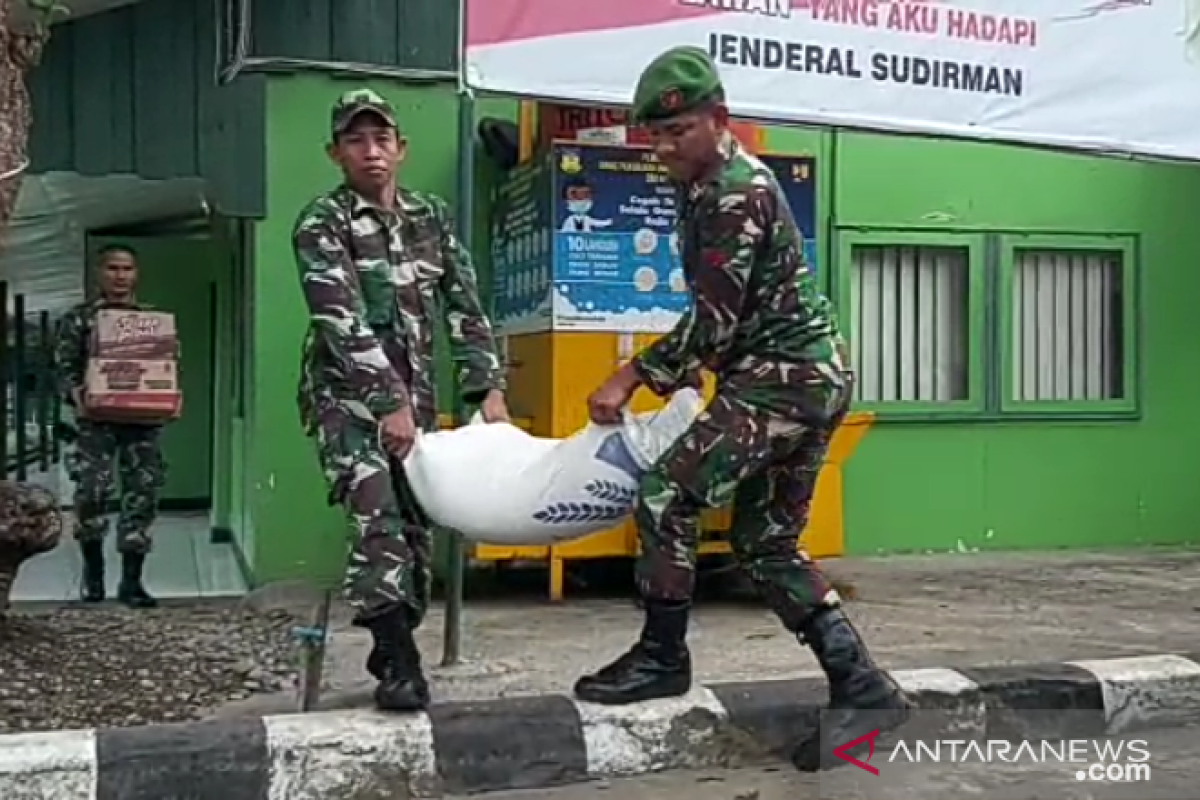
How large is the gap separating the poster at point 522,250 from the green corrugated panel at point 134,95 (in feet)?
4.46

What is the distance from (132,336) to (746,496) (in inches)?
148

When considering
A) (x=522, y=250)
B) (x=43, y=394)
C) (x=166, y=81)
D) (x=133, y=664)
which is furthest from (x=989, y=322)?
(x=43, y=394)

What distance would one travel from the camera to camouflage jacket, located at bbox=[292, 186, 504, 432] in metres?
4.46

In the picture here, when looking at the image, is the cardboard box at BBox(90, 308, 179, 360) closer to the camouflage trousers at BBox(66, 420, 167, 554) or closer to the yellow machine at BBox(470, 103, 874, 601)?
the camouflage trousers at BBox(66, 420, 167, 554)

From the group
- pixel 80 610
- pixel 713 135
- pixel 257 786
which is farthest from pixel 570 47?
pixel 80 610

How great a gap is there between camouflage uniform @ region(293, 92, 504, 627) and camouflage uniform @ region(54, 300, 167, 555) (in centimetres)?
274

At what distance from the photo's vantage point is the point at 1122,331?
361 inches

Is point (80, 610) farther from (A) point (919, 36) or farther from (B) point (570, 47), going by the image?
(A) point (919, 36)

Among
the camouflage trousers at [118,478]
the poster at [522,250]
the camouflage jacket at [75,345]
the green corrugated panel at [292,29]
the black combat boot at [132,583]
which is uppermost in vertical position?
the green corrugated panel at [292,29]

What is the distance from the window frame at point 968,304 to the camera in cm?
857

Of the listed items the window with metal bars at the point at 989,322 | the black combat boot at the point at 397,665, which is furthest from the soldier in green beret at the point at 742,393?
the window with metal bars at the point at 989,322

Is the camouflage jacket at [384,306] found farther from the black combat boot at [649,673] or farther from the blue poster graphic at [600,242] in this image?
the blue poster graphic at [600,242]

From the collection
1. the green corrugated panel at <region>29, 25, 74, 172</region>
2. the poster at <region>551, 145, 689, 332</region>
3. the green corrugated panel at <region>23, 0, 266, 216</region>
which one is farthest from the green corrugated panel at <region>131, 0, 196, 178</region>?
the poster at <region>551, 145, 689, 332</region>

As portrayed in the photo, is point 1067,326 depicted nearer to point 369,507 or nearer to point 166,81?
point 166,81
